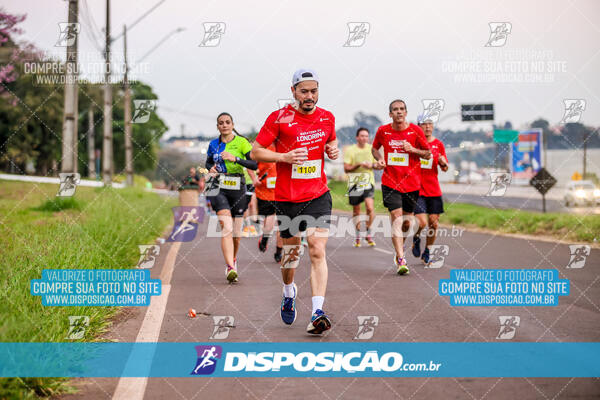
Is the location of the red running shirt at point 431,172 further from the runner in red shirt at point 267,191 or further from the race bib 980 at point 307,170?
the race bib 980 at point 307,170

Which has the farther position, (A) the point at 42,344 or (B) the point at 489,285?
(B) the point at 489,285

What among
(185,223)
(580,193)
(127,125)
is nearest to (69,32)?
(185,223)

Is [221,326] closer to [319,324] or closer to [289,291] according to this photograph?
[289,291]

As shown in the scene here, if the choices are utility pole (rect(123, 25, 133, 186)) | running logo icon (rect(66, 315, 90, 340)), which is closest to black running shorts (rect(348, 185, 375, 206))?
running logo icon (rect(66, 315, 90, 340))

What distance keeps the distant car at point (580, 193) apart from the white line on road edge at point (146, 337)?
3222cm

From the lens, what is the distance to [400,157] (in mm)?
10672

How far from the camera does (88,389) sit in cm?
481

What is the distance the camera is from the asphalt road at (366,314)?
4.71 metres

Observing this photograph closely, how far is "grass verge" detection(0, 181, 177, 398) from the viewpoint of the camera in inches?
195

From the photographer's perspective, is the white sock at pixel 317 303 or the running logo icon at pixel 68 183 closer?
the white sock at pixel 317 303

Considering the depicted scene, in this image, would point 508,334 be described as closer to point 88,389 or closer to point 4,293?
point 88,389

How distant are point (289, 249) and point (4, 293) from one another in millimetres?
2472

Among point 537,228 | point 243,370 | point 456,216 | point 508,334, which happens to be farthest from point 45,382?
point 456,216

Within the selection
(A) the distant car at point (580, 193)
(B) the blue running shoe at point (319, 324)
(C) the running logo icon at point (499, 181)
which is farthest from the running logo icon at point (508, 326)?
(A) the distant car at point (580, 193)
